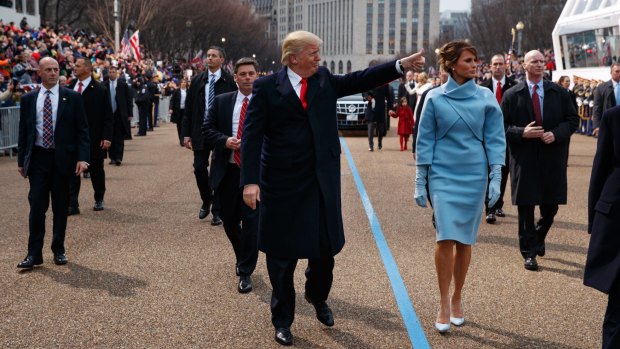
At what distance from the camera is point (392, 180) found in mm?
13906

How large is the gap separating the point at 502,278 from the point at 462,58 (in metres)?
2.18

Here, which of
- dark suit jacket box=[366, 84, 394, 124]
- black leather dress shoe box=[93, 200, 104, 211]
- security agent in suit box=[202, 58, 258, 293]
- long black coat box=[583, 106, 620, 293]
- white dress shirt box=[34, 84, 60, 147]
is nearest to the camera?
long black coat box=[583, 106, 620, 293]

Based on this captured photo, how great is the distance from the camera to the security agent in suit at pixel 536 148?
23.6 feet

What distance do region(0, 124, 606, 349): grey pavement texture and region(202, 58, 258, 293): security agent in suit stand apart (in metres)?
0.47

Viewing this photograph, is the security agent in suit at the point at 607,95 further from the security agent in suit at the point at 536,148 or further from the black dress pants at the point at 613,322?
the black dress pants at the point at 613,322

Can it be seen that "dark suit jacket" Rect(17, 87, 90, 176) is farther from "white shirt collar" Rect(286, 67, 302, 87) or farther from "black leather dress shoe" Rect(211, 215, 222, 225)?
"white shirt collar" Rect(286, 67, 302, 87)

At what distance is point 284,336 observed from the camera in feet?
16.3

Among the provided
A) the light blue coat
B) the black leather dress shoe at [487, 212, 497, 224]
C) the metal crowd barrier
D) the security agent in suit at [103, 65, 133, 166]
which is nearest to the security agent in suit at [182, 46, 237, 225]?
the black leather dress shoe at [487, 212, 497, 224]

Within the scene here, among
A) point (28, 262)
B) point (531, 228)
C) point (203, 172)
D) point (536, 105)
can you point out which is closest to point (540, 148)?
point (536, 105)

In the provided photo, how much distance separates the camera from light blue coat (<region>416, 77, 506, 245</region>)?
5344 millimetres

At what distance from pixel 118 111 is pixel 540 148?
7.93 metres

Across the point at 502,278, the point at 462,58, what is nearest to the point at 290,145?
the point at 462,58

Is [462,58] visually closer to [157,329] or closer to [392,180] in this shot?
[157,329]

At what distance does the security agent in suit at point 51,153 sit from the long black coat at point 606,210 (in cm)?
474
